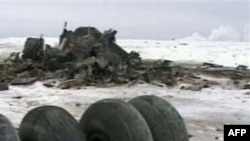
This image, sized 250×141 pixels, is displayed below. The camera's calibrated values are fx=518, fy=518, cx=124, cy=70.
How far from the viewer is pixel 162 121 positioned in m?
6.30

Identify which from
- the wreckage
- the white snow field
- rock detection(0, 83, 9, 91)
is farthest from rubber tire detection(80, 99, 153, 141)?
the wreckage

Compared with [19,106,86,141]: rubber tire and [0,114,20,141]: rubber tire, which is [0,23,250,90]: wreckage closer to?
[19,106,86,141]: rubber tire

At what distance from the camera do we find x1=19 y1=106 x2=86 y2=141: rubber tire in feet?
18.2

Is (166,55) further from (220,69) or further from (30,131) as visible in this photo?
(30,131)

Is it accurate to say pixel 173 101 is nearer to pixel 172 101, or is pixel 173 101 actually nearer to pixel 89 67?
pixel 172 101

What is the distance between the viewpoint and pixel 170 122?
249 inches

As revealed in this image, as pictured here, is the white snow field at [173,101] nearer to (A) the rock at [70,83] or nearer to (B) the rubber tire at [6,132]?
(A) the rock at [70,83]

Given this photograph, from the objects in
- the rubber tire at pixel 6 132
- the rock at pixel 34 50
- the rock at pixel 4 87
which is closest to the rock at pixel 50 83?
the rock at pixel 4 87

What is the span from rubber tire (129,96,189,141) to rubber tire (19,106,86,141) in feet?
3.15

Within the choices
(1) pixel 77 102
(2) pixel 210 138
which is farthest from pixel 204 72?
(2) pixel 210 138

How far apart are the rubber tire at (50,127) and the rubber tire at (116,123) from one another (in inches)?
9.9

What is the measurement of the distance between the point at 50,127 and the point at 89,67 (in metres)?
12.8

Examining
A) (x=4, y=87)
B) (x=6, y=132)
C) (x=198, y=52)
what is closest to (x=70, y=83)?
(x=4, y=87)

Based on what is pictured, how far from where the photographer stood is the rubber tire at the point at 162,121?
628 centimetres
